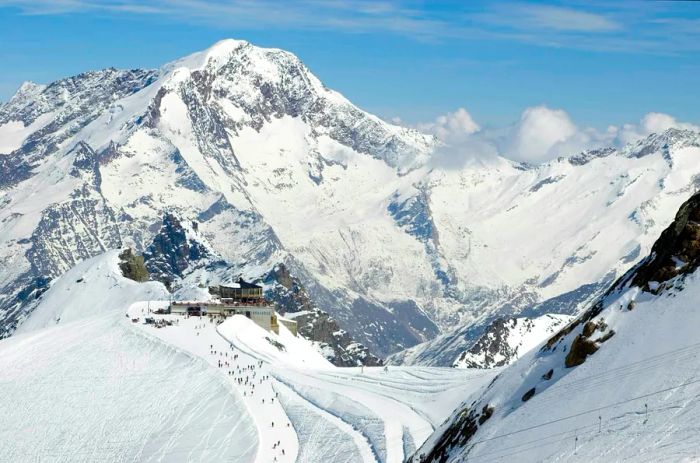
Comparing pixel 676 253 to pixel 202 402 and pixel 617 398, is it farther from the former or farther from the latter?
pixel 202 402

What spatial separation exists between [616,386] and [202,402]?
7799 cm

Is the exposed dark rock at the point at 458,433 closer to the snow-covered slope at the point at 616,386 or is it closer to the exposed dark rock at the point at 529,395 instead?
the snow-covered slope at the point at 616,386

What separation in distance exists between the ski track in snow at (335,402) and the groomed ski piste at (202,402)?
0.53ft

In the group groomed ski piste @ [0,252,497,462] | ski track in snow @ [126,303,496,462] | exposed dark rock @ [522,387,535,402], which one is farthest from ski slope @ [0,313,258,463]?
exposed dark rock @ [522,387,535,402]

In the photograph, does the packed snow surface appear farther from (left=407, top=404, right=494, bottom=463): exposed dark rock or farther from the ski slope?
the ski slope

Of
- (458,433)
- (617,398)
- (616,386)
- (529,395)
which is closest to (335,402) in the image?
(458,433)

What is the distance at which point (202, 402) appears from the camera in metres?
138

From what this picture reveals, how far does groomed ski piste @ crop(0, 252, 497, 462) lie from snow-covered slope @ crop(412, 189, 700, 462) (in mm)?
26059

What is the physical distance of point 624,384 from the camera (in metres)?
65.9

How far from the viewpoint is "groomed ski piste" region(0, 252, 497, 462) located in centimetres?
11450

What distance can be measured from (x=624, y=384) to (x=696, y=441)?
984 cm

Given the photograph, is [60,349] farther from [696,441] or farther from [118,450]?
[696,441]

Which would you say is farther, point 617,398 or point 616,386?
point 616,386

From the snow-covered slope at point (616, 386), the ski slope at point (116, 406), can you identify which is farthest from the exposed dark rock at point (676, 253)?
the ski slope at point (116, 406)
